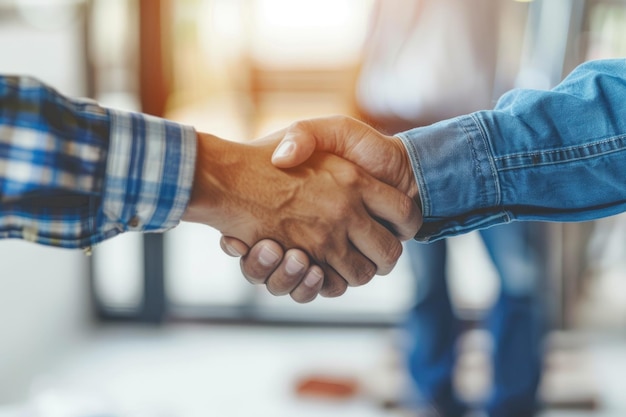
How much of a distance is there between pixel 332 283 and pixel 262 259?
131mm

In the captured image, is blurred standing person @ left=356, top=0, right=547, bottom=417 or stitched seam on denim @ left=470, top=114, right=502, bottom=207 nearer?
stitched seam on denim @ left=470, top=114, right=502, bottom=207

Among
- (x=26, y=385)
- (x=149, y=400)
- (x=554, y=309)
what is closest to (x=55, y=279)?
(x=26, y=385)

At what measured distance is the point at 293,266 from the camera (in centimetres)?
126

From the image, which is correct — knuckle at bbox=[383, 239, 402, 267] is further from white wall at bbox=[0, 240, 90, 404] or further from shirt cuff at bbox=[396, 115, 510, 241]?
white wall at bbox=[0, 240, 90, 404]

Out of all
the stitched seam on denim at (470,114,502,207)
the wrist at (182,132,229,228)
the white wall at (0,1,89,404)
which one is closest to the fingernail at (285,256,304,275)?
the wrist at (182,132,229,228)

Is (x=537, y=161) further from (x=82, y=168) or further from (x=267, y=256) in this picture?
(x=82, y=168)

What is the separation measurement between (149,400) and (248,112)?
55.5 inches

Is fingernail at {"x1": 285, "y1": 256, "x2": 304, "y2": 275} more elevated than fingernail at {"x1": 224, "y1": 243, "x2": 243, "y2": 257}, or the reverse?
fingernail at {"x1": 224, "y1": 243, "x2": 243, "y2": 257}

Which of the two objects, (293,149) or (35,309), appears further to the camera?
(35,309)

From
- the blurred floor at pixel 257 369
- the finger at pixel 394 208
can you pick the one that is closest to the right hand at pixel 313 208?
the finger at pixel 394 208

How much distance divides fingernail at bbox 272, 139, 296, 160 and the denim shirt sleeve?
0.19 m

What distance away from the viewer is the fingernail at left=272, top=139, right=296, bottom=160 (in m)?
1.23

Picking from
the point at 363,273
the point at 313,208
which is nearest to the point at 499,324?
the point at 363,273

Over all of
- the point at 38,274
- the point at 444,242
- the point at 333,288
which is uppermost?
the point at 333,288
